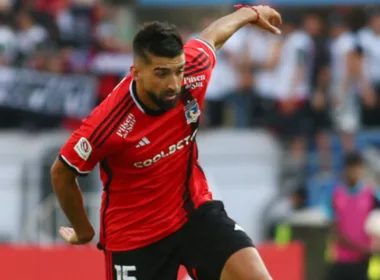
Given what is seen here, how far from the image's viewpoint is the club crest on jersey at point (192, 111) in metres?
6.63

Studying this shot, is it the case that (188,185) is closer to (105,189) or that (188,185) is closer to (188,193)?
(188,193)

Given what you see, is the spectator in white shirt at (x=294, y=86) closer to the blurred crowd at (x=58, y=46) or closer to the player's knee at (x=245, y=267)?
the blurred crowd at (x=58, y=46)

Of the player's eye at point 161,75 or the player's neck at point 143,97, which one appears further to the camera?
the player's neck at point 143,97

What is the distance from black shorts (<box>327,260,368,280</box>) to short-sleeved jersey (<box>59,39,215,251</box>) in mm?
4090

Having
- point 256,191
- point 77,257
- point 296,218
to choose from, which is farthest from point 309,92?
point 77,257

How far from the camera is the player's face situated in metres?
6.23

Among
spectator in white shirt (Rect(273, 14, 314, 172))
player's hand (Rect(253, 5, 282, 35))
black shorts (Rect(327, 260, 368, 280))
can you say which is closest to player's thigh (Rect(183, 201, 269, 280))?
player's hand (Rect(253, 5, 282, 35))

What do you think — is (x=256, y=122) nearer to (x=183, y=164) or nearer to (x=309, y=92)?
(x=309, y=92)

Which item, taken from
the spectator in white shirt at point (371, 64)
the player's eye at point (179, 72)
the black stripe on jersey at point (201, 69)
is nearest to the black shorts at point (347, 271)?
the spectator in white shirt at point (371, 64)

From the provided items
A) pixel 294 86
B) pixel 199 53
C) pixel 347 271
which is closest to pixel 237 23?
pixel 199 53

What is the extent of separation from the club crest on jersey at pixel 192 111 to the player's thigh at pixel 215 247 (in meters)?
0.53

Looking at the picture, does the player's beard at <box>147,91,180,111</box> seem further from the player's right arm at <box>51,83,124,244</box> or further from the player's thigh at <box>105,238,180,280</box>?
the player's thigh at <box>105,238,180,280</box>

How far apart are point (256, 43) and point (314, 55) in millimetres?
726

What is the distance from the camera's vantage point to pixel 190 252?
6711mm
